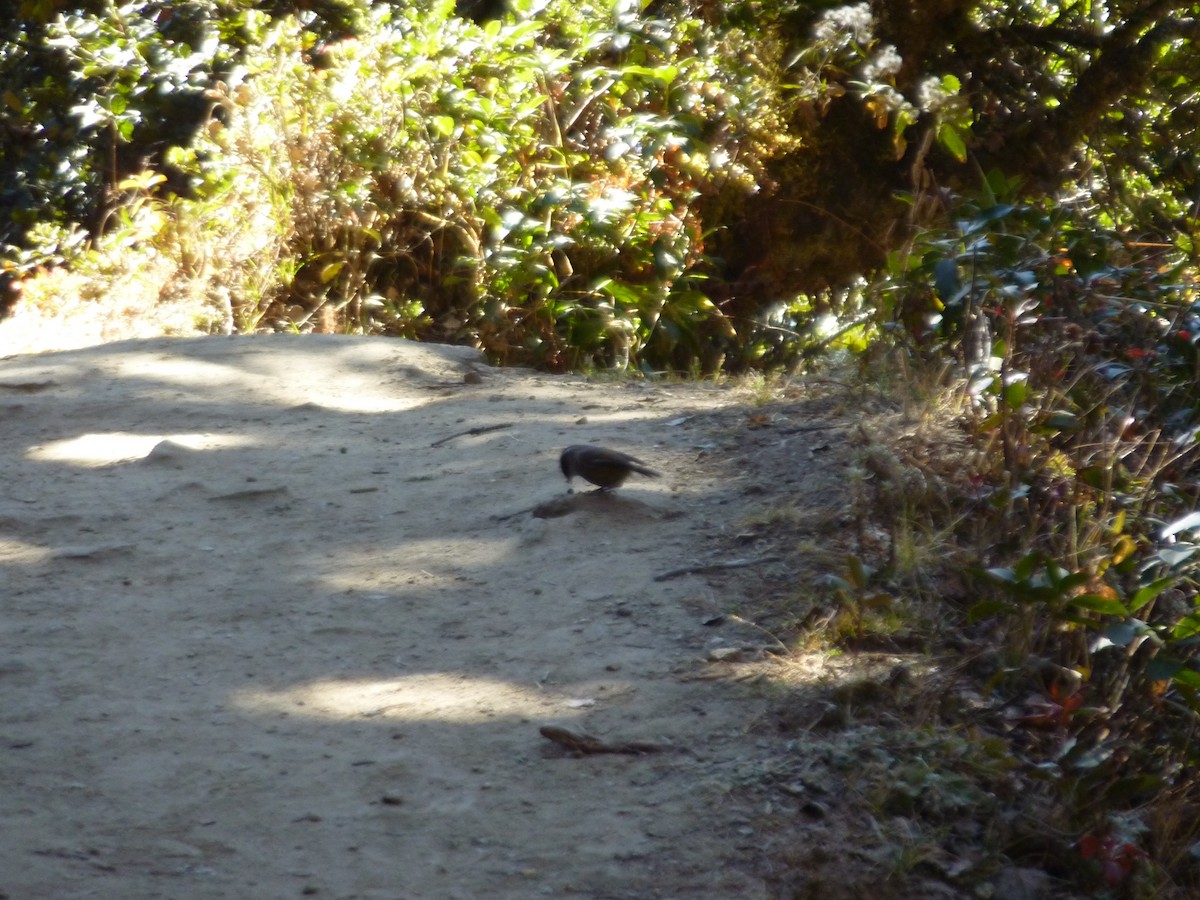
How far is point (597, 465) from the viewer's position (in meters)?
3.98

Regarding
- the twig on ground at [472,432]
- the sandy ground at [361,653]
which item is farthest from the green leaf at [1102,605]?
the twig on ground at [472,432]

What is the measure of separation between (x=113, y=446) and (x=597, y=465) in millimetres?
2136

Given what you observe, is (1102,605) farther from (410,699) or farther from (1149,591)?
(410,699)

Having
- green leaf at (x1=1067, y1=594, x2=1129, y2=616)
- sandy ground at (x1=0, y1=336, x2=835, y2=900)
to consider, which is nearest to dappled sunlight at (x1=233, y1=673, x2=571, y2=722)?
sandy ground at (x1=0, y1=336, x2=835, y2=900)

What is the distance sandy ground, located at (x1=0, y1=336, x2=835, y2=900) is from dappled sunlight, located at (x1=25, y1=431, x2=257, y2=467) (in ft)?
0.05

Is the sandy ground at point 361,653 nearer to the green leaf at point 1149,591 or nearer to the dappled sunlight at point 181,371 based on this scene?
the dappled sunlight at point 181,371

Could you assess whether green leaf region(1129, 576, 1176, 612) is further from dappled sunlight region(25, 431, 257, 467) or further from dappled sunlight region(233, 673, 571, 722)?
dappled sunlight region(25, 431, 257, 467)

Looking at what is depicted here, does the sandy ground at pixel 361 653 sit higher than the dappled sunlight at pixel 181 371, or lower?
lower

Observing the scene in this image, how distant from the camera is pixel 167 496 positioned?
4.42 metres

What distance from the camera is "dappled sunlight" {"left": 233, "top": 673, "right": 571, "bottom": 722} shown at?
3.00m

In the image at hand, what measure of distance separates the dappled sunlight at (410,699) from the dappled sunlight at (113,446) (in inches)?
79.3

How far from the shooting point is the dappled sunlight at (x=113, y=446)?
4.80 m

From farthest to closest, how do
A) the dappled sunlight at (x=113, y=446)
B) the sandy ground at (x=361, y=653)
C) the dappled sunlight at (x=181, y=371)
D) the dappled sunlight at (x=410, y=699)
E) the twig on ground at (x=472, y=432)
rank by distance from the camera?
1. the dappled sunlight at (x=181, y=371)
2. the twig on ground at (x=472, y=432)
3. the dappled sunlight at (x=113, y=446)
4. the dappled sunlight at (x=410, y=699)
5. the sandy ground at (x=361, y=653)

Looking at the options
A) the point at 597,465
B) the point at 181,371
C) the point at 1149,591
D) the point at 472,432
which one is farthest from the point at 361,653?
the point at 181,371
